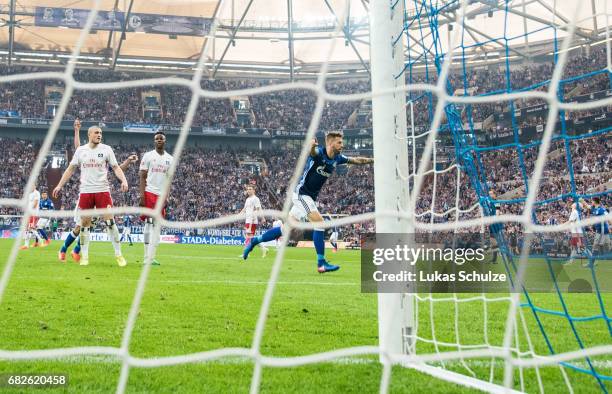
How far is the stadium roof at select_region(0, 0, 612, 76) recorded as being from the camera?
27.0 metres

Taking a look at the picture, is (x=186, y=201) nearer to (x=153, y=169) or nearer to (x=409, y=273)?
(x=153, y=169)

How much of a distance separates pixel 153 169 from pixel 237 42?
80.6 ft

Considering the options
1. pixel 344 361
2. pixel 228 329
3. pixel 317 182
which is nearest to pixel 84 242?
pixel 317 182

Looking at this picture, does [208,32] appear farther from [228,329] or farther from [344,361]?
[344,361]

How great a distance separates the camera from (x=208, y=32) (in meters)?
27.5

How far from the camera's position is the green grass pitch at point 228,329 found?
2.75m

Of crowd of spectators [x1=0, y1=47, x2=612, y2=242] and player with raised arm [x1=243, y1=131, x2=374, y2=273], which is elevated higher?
crowd of spectators [x1=0, y1=47, x2=612, y2=242]

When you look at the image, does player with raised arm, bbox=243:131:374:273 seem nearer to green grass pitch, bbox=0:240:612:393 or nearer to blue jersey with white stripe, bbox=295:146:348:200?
blue jersey with white stripe, bbox=295:146:348:200

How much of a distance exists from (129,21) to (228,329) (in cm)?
2643

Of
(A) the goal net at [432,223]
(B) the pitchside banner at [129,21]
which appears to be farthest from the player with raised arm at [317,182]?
(B) the pitchside banner at [129,21]

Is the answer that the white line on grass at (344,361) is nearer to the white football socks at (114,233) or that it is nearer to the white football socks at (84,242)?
the white football socks at (114,233)

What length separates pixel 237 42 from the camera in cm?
3172

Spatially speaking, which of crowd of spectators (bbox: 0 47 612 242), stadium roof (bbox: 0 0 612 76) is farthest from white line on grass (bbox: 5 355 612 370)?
stadium roof (bbox: 0 0 612 76)
